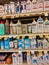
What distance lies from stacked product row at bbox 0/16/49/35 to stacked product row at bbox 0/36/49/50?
6.0 inches

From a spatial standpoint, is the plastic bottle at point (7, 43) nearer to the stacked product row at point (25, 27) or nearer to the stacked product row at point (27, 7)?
the stacked product row at point (25, 27)

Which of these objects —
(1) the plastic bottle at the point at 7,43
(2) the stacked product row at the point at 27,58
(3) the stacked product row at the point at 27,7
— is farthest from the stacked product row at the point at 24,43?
(3) the stacked product row at the point at 27,7

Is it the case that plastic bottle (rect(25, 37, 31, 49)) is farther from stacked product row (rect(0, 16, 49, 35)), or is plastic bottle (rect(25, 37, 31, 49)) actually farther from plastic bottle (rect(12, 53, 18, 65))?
plastic bottle (rect(12, 53, 18, 65))

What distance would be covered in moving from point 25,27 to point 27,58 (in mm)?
583

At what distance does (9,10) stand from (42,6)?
615 mm

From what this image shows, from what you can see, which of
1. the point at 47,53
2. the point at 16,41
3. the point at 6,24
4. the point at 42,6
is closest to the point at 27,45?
the point at 16,41

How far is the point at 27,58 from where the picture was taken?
257 centimetres

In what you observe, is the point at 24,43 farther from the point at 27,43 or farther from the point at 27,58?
the point at 27,58

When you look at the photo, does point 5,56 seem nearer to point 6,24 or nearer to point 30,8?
point 6,24

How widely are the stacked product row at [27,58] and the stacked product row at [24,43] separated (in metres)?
0.12

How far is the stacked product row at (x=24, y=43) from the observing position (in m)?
2.52

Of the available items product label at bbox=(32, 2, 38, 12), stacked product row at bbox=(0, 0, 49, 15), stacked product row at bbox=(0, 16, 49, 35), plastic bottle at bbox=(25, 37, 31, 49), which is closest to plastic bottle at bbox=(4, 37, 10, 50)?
stacked product row at bbox=(0, 16, 49, 35)

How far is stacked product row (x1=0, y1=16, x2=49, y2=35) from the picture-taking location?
2.46 m

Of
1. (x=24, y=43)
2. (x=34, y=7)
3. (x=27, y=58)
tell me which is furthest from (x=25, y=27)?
(x=27, y=58)
